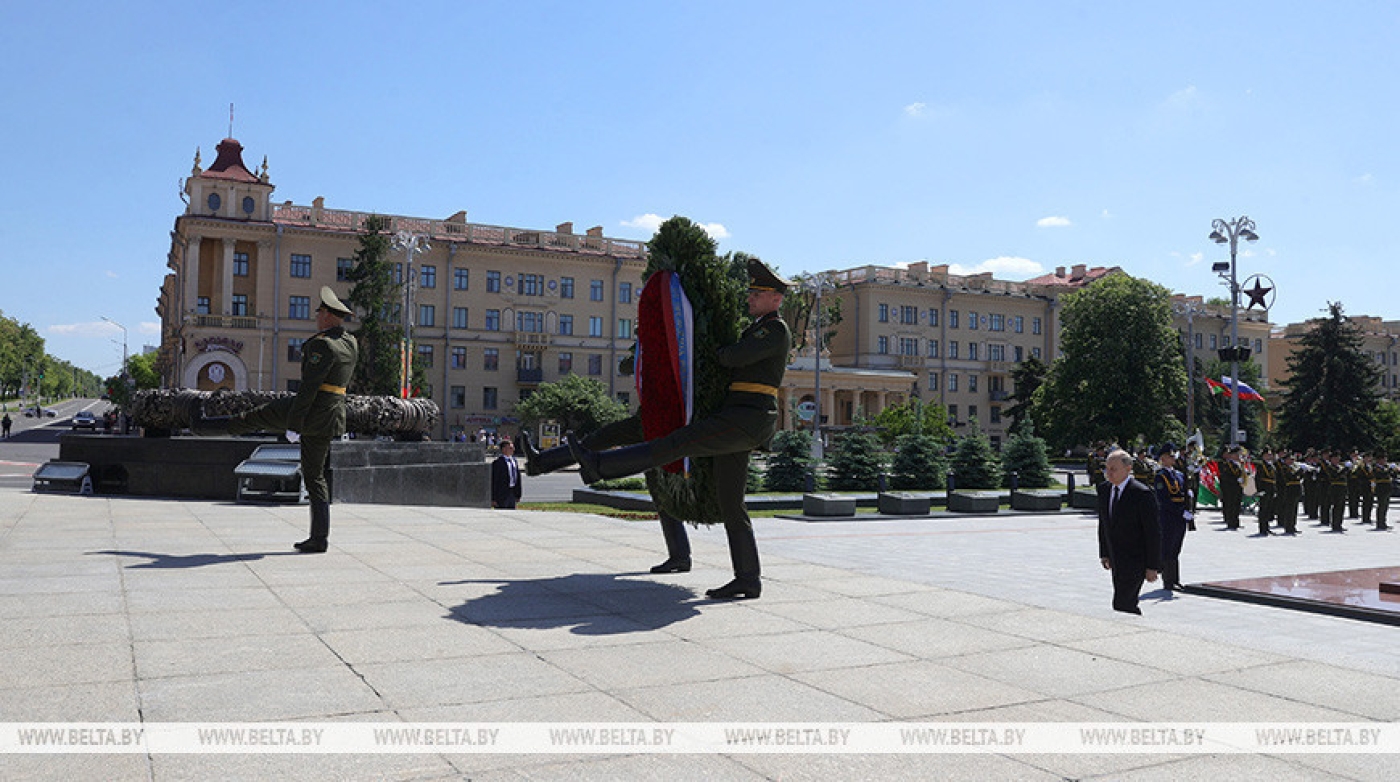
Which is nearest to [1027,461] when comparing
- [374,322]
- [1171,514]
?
[1171,514]

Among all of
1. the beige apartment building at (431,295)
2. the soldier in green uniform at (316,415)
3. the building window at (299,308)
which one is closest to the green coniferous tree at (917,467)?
the soldier in green uniform at (316,415)

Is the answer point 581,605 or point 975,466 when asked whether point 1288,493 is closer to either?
point 975,466

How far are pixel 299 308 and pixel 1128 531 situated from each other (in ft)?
210

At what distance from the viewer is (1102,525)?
784 cm

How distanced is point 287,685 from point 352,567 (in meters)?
3.51

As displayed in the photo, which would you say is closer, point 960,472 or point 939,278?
point 960,472

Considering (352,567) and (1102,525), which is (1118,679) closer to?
(1102,525)

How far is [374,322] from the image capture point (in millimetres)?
60906

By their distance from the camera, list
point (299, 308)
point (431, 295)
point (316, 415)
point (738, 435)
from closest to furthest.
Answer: point (738, 435), point (316, 415), point (299, 308), point (431, 295)

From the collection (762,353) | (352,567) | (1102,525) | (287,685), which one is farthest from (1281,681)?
(352,567)

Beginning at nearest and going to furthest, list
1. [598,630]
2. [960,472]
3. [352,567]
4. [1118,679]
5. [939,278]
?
1. [1118,679]
2. [598,630]
3. [352,567]
4. [960,472]
5. [939,278]

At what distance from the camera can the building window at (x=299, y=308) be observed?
63938mm

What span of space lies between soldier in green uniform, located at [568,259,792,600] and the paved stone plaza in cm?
50

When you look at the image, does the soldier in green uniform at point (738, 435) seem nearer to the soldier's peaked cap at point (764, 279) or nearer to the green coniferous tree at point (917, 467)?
the soldier's peaked cap at point (764, 279)
